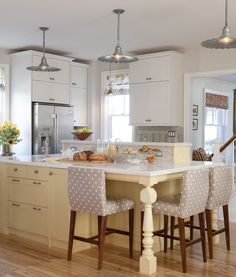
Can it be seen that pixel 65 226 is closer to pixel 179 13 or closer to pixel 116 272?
pixel 116 272

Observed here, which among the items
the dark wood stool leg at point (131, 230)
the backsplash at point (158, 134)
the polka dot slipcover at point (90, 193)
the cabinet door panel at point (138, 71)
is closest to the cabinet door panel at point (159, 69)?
the cabinet door panel at point (138, 71)

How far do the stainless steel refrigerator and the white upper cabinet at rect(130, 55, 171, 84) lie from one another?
1366 millimetres

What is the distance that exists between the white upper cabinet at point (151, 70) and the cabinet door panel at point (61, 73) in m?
1.20

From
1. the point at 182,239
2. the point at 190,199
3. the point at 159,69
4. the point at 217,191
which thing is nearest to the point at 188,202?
the point at 190,199

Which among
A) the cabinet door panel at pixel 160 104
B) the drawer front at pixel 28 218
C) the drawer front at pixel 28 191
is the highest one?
the cabinet door panel at pixel 160 104

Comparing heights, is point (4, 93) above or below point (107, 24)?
below

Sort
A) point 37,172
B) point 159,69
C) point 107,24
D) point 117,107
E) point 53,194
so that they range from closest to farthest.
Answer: point 53,194 → point 37,172 → point 107,24 → point 159,69 → point 117,107

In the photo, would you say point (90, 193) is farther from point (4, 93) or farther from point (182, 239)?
point (4, 93)

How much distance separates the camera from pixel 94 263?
152 inches

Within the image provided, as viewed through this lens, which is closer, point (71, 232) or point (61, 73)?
point (71, 232)

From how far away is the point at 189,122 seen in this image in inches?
→ 277

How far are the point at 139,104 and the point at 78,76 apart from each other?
4.92 feet

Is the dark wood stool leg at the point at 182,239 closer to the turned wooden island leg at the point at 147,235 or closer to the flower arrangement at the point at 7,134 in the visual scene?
the turned wooden island leg at the point at 147,235

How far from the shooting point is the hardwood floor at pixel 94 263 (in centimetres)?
361
